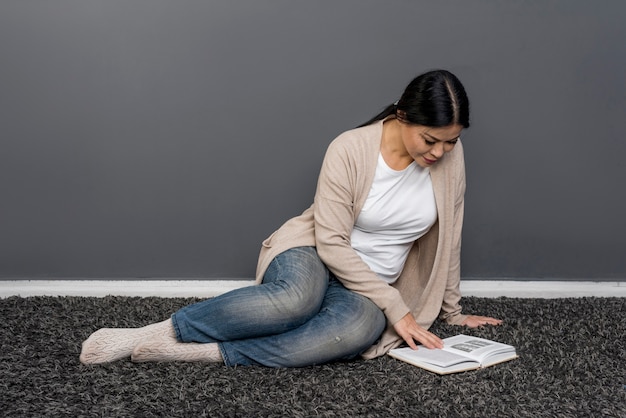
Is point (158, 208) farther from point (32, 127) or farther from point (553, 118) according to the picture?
point (553, 118)

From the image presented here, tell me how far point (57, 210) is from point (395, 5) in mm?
1490

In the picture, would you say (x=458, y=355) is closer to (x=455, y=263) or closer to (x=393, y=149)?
(x=455, y=263)

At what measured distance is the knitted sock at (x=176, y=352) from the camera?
1817 millimetres

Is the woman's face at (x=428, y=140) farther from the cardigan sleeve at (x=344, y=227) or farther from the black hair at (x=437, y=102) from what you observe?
the cardigan sleeve at (x=344, y=227)

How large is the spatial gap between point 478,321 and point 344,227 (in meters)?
0.61

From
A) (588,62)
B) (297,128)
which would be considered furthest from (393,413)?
(588,62)

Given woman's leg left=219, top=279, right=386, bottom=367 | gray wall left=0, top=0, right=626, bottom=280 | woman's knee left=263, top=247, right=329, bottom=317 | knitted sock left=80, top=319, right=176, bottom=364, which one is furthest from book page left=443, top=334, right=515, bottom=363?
knitted sock left=80, top=319, right=176, bottom=364

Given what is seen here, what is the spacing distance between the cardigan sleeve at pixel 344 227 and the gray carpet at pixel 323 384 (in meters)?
0.19

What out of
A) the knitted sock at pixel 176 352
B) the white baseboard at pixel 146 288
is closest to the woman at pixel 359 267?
the knitted sock at pixel 176 352

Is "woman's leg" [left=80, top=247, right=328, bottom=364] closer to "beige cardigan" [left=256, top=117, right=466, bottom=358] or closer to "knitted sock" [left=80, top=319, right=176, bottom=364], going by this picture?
"knitted sock" [left=80, top=319, right=176, bottom=364]

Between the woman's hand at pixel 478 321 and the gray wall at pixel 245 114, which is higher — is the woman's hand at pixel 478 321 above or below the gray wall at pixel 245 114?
below

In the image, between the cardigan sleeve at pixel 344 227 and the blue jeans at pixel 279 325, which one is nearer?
the blue jeans at pixel 279 325

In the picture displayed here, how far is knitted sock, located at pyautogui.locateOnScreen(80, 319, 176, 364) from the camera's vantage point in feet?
6.01

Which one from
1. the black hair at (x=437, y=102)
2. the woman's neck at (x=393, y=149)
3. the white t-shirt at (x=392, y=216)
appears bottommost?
the white t-shirt at (x=392, y=216)
